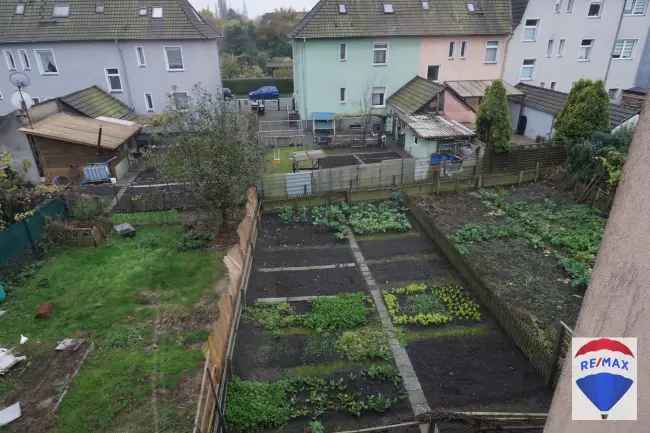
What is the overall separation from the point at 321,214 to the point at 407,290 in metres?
5.55

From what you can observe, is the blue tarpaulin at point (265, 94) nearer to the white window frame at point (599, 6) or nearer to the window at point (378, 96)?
the window at point (378, 96)

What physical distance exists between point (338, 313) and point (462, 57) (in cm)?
2096

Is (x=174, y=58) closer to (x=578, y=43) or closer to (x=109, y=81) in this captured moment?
(x=109, y=81)

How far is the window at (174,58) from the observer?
75.8ft

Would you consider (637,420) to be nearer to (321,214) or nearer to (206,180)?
(206,180)

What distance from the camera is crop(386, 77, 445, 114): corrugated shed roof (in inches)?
815

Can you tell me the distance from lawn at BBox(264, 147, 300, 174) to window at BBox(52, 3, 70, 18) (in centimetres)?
1474

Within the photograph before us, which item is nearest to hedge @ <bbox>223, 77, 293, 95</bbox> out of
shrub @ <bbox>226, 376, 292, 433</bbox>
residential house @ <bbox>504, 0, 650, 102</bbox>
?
residential house @ <bbox>504, 0, 650, 102</bbox>

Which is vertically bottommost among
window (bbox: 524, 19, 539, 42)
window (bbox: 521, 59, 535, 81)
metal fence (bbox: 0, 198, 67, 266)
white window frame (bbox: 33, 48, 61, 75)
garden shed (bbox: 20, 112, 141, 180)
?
metal fence (bbox: 0, 198, 67, 266)

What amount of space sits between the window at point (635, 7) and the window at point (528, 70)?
6.61m

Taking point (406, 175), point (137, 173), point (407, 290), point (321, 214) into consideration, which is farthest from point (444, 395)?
point (137, 173)

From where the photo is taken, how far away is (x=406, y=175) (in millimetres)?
17297

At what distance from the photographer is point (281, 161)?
20984 millimetres

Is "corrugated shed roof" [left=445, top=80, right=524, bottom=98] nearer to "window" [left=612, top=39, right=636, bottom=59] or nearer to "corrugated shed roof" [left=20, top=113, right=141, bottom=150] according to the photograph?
"window" [left=612, top=39, right=636, bottom=59]
